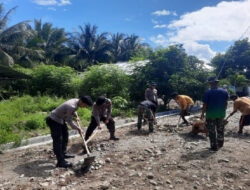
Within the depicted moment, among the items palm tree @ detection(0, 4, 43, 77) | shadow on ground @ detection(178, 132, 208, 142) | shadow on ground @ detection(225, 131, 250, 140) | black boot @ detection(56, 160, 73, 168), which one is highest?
palm tree @ detection(0, 4, 43, 77)

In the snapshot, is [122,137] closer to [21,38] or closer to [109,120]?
[109,120]

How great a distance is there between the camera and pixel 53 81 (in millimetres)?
10227

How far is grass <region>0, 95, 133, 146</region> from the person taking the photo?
5.00 meters

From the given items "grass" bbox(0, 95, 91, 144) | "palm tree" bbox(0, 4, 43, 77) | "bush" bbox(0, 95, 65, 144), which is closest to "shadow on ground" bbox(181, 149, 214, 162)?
"grass" bbox(0, 95, 91, 144)

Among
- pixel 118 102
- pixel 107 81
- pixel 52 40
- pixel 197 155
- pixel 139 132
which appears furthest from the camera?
pixel 52 40

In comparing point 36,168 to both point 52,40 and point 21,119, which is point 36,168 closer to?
point 21,119

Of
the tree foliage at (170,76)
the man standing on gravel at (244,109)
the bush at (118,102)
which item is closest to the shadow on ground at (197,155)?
the man standing on gravel at (244,109)

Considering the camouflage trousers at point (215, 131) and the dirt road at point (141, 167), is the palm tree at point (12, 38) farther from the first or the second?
the camouflage trousers at point (215, 131)

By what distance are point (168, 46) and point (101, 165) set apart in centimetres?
817

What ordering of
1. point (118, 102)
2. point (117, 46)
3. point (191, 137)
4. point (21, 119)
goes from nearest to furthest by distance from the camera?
point (191, 137) → point (21, 119) → point (118, 102) → point (117, 46)

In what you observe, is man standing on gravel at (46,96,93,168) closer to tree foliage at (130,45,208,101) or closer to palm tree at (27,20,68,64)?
tree foliage at (130,45,208,101)

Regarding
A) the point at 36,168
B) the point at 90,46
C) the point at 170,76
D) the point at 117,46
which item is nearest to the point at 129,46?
the point at 117,46

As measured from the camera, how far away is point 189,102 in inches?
255

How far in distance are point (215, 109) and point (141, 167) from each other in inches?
81.4
